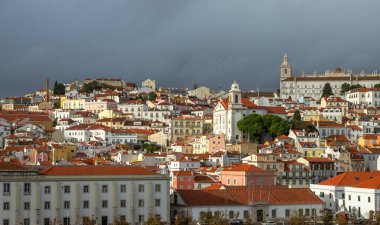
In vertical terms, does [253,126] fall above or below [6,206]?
above

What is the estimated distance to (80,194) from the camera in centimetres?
5378

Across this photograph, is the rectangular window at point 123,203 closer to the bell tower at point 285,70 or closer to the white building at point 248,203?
the white building at point 248,203

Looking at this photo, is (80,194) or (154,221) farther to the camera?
(80,194)

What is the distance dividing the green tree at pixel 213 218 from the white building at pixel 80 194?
2.42 meters

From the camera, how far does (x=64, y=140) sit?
116m

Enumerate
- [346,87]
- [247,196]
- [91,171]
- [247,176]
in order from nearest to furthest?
1. [91,171]
2. [247,196]
3. [247,176]
4. [346,87]

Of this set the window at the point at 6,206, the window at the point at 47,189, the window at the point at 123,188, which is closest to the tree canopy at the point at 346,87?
the window at the point at 123,188

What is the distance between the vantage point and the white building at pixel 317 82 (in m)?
165

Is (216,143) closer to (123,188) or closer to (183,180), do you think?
(183,180)

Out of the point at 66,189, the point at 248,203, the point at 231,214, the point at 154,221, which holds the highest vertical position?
the point at 66,189

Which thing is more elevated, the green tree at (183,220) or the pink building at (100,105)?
the pink building at (100,105)

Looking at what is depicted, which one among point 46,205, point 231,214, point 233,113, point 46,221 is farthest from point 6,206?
point 233,113

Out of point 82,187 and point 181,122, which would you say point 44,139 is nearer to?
point 181,122

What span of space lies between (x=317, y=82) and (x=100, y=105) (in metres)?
48.4
